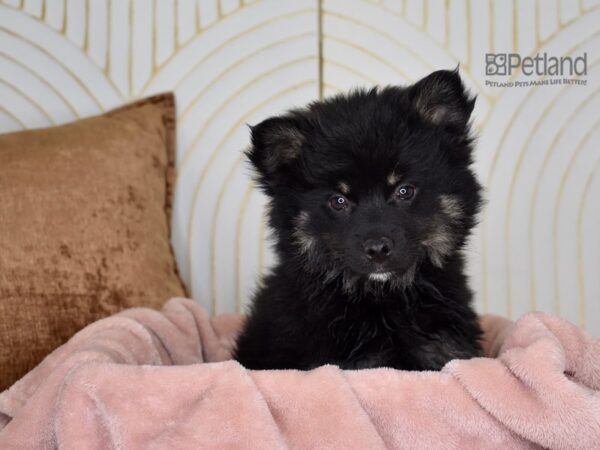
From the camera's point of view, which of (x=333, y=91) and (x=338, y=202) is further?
(x=333, y=91)

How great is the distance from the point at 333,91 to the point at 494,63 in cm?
93

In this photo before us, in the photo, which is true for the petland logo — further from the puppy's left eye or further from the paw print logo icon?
the puppy's left eye

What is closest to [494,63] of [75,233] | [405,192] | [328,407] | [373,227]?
[405,192]

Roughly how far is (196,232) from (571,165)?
215cm

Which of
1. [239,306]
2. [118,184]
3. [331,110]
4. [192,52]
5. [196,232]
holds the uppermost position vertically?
[192,52]

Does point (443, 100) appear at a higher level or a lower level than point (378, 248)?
higher

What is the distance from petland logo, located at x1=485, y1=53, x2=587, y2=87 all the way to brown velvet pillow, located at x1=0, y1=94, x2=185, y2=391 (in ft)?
6.46

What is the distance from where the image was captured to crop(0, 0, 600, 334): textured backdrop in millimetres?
3877

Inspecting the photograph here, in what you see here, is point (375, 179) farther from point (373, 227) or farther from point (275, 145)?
point (275, 145)

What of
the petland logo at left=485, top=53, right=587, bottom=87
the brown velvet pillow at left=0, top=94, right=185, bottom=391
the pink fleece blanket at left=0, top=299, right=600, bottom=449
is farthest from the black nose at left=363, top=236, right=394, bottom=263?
the petland logo at left=485, top=53, right=587, bottom=87

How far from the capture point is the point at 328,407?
1.77m

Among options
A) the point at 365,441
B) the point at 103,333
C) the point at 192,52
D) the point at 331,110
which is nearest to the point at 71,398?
the point at 103,333

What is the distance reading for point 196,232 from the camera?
388 cm

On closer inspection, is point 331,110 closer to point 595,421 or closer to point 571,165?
point 595,421
